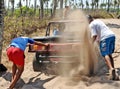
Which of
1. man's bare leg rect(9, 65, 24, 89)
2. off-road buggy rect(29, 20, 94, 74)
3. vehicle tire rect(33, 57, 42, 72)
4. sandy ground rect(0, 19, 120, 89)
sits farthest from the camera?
vehicle tire rect(33, 57, 42, 72)

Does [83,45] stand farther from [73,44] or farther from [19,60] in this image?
[19,60]

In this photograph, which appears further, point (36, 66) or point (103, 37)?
point (36, 66)

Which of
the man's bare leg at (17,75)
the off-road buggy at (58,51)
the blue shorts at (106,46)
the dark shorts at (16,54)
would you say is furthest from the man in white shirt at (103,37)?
the man's bare leg at (17,75)

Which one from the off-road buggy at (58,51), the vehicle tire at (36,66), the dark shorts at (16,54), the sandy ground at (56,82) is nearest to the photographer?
the sandy ground at (56,82)

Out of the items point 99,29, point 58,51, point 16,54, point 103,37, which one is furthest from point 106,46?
point 16,54

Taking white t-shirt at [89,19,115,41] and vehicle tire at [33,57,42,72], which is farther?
vehicle tire at [33,57,42,72]

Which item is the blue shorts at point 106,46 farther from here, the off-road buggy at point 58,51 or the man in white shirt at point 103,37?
the off-road buggy at point 58,51

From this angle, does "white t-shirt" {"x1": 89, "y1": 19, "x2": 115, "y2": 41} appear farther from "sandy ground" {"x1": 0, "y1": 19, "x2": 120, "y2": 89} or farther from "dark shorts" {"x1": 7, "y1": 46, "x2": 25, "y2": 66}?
"dark shorts" {"x1": 7, "y1": 46, "x2": 25, "y2": 66}

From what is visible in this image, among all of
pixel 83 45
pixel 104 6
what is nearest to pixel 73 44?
pixel 83 45

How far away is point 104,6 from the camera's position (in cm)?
9706

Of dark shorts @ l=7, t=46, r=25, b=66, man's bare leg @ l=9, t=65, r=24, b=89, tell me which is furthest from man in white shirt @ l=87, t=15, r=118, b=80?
man's bare leg @ l=9, t=65, r=24, b=89

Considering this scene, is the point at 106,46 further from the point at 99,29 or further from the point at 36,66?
the point at 36,66

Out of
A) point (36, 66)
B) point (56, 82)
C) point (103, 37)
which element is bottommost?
point (56, 82)

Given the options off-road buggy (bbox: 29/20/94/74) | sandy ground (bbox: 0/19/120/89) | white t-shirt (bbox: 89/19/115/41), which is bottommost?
sandy ground (bbox: 0/19/120/89)
